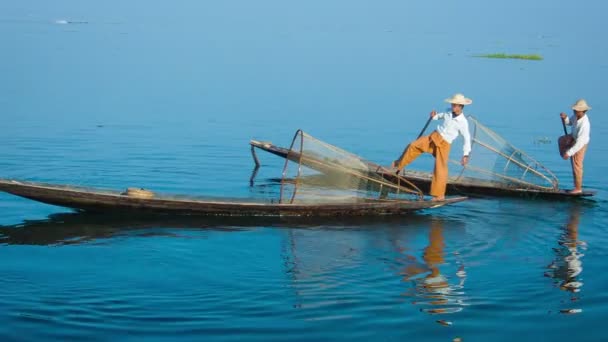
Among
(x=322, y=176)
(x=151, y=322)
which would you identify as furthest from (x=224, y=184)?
Answer: (x=151, y=322)

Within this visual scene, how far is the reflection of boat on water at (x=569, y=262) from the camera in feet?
27.2

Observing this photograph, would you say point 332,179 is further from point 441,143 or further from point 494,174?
point 494,174

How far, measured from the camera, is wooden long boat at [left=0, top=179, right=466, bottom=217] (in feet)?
31.7

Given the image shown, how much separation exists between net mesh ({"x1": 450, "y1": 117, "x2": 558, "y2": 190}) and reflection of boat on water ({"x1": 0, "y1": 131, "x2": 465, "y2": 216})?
5.46 feet

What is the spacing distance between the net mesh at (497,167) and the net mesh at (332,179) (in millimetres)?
1823

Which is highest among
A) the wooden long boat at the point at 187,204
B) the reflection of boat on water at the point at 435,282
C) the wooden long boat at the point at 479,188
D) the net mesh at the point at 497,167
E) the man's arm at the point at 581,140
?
the man's arm at the point at 581,140

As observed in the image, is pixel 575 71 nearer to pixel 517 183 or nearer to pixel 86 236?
pixel 517 183

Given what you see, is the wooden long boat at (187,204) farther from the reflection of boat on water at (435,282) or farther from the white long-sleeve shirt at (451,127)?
the reflection of boat on water at (435,282)

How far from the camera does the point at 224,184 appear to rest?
12789 mm

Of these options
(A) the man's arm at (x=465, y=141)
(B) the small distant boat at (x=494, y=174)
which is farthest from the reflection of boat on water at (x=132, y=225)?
(B) the small distant boat at (x=494, y=174)

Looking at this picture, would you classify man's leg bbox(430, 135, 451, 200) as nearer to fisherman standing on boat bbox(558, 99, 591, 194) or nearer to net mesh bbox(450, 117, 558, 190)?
net mesh bbox(450, 117, 558, 190)

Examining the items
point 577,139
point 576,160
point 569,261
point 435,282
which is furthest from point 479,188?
point 435,282

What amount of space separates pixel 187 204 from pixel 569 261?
447 cm

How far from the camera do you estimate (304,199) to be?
10695mm
